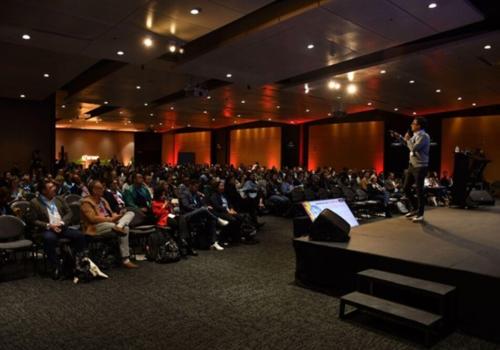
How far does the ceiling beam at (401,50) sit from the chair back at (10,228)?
26.3 feet

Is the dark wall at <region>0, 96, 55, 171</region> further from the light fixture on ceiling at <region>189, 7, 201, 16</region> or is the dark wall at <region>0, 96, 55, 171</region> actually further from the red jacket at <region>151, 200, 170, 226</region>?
the light fixture on ceiling at <region>189, 7, 201, 16</region>

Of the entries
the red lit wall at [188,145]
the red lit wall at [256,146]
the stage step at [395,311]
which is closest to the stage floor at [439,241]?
the stage step at [395,311]

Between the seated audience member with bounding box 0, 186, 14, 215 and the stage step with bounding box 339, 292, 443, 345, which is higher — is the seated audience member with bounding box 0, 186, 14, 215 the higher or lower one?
the higher one

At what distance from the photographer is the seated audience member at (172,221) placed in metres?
6.17

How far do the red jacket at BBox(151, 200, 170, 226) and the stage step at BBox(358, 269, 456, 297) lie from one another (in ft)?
11.2

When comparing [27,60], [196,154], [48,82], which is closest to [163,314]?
[27,60]

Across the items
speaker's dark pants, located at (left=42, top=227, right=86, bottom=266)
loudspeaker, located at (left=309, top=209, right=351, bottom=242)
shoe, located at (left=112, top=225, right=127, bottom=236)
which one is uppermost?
loudspeaker, located at (left=309, top=209, right=351, bottom=242)

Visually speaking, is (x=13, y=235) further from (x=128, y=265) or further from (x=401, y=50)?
(x=401, y=50)

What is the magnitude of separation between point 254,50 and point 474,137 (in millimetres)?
12576

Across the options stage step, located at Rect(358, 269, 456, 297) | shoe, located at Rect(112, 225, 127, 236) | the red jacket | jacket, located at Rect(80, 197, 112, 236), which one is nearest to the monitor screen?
stage step, located at Rect(358, 269, 456, 297)

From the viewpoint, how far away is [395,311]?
3.34 metres

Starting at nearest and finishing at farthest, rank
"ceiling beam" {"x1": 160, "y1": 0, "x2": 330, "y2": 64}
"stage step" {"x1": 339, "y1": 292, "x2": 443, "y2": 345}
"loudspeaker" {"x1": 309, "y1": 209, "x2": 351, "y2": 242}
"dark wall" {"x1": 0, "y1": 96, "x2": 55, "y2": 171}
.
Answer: "stage step" {"x1": 339, "y1": 292, "x2": 443, "y2": 345} → "loudspeaker" {"x1": 309, "y1": 209, "x2": 351, "y2": 242} → "ceiling beam" {"x1": 160, "y1": 0, "x2": 330, "y2": 64} → "dark wall" {"x1": 0, "y1": 96, "x2": 55, "y2": 171}

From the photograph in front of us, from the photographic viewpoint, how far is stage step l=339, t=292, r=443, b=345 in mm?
3105

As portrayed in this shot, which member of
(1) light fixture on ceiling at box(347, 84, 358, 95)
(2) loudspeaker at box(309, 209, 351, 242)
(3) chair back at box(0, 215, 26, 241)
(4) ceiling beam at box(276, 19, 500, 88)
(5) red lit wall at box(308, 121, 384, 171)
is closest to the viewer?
(2) loudspeaker at box(309, 209, 351, 242)
